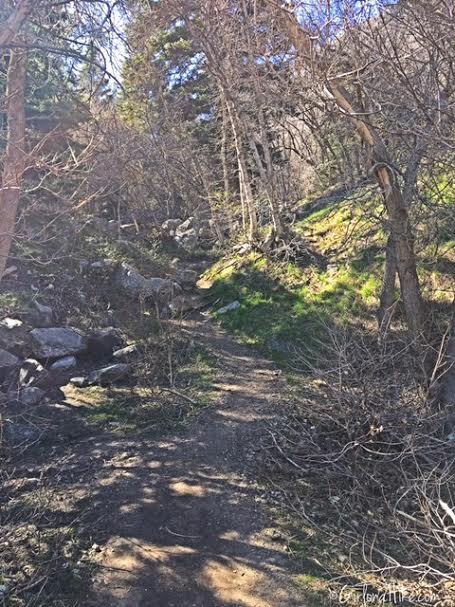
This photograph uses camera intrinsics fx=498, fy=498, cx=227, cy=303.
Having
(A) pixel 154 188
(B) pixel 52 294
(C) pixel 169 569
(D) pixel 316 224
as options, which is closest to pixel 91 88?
(C) pixel 169 569

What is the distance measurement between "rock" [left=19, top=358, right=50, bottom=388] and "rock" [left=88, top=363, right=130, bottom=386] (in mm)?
726

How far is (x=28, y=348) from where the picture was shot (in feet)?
29.3

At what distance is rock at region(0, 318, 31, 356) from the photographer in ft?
28.9

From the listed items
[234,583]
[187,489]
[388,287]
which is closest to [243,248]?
[388,287]

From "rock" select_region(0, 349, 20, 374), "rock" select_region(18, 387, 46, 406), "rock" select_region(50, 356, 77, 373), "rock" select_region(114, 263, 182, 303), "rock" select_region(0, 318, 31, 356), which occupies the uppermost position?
"rock" select_region(114, 263, 182, 303)

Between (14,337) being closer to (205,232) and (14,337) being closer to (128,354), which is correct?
(128,354)

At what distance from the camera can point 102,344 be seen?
31.4 ft

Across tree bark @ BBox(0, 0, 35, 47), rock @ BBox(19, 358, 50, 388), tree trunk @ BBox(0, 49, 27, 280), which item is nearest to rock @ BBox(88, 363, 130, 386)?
rock @ BBox(19, 358, 50, 388)

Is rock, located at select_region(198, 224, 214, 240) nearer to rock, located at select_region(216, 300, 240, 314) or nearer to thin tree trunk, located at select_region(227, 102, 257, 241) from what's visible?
thin tree trunk, located at select_region(227, 102, 257, 241)

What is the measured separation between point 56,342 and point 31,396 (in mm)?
1775

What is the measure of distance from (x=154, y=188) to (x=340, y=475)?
1646 cm

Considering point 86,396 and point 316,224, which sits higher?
point 316,224

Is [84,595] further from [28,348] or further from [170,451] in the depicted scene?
[28,348]

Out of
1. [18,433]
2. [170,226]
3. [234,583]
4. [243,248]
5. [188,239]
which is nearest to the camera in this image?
[234,583]
